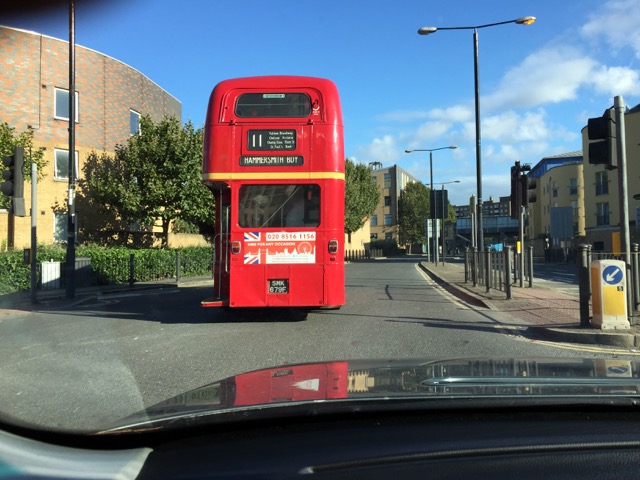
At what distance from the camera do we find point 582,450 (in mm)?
1887

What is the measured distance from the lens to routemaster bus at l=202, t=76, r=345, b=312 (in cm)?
936

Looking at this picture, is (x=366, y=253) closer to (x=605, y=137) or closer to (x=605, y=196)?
(x=605, y=196)

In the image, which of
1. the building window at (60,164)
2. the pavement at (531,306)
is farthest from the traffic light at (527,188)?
the building window at (60,164)

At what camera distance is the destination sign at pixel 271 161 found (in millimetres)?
9383

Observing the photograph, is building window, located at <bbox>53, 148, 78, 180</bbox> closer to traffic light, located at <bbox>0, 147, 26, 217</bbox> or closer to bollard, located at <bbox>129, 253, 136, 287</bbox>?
bollard, located at <bbox>129, 253, 136, 287</bbox>

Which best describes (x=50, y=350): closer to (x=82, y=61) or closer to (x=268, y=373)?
(x=268, y=373)

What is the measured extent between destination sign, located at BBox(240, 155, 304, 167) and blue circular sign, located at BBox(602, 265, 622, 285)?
532cm

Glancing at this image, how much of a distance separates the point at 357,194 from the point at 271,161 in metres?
42.7

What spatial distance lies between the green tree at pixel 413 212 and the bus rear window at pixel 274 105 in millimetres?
74458

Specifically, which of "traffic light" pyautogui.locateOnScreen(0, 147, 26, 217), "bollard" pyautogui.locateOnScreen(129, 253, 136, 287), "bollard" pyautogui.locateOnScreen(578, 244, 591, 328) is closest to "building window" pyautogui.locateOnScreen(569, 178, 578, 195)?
"bollard" pyautogui.locateOnScreen(129, 253, 136, 287)

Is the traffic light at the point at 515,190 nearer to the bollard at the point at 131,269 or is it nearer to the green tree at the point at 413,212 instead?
the bollard at the point at 131,269

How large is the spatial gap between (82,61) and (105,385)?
76.5 feet

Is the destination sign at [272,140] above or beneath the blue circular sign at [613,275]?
above

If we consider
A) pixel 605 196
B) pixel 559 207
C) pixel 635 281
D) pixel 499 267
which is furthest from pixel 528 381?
pixel 559 207
